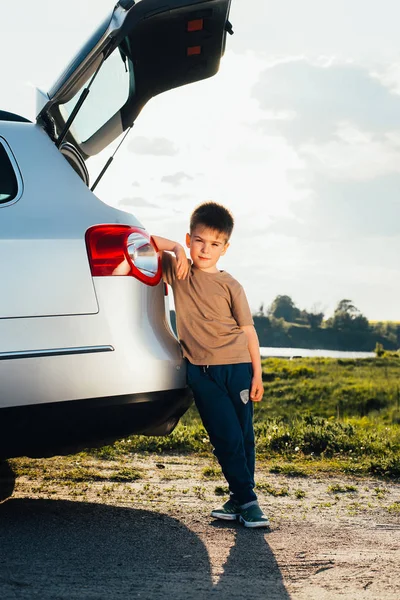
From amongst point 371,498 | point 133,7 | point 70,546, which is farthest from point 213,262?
point 371,498

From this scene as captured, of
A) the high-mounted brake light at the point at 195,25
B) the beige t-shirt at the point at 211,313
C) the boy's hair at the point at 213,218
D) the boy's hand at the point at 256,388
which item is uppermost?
the high-mounted brake light at the point at 195,25

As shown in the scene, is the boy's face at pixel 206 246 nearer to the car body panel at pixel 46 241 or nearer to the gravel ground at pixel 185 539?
the car body panel at pixel 46 241

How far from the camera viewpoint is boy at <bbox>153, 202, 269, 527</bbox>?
156 inches

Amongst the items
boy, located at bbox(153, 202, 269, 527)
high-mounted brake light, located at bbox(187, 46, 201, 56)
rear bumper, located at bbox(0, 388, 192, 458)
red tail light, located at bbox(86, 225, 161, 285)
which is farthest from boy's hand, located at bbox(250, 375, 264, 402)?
high-mounted brake light, located at bbox(187, 46, 201, 56)

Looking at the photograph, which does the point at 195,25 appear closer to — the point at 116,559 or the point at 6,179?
the point at 6,179

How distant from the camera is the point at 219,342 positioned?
157 inches

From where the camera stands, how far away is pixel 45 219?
11.6 ft

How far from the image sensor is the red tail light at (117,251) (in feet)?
11.6

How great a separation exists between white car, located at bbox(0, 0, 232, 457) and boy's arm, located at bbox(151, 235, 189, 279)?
6.8 inches

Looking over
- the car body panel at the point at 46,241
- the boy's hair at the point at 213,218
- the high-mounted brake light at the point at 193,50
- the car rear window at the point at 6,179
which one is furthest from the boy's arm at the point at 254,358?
the high-mounted brake light at the point at 193,50

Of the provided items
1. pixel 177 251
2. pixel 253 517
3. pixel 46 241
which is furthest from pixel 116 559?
pixel 177 251

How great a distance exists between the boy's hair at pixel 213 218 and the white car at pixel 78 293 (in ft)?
1.22

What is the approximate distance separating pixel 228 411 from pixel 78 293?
104cm

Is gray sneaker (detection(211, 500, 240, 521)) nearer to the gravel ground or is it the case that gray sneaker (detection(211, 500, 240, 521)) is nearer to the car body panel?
the gravel ground
